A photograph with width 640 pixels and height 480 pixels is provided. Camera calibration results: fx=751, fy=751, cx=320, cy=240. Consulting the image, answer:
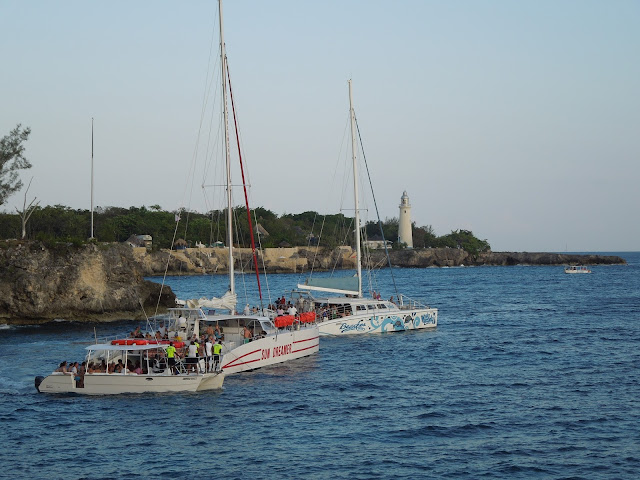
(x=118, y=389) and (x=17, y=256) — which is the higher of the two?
(x=17, y=256)

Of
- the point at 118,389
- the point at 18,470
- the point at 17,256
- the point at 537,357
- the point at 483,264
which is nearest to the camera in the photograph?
the point at 18,470

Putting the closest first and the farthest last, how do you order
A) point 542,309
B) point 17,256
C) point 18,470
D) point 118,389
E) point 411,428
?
point 18,470 < point 411,428 < point 118,389 < point 17,256 < point 542,309

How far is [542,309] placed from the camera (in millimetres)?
66875

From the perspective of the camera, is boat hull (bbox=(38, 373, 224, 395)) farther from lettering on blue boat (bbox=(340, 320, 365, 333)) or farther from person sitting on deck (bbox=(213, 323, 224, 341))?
lettering on blue boat (bbox=(340, 320, 365, 333))

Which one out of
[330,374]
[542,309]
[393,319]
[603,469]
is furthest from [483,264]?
[603,469]

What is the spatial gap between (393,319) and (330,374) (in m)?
16.0

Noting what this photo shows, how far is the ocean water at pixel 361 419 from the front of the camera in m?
20.5

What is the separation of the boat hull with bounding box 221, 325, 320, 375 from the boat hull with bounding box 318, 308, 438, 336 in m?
6.58

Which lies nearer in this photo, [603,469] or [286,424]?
[603,469]

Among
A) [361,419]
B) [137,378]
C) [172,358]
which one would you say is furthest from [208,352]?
[361,419]

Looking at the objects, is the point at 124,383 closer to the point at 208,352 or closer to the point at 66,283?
the point at 208,352

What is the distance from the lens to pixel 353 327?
4753 cm

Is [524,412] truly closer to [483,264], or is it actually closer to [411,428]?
[411,428]

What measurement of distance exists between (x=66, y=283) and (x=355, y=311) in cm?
2122
